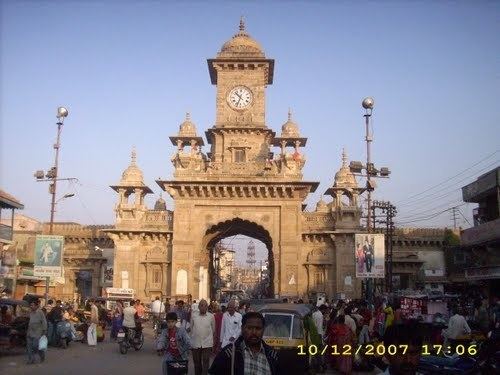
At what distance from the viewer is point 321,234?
1227 inches

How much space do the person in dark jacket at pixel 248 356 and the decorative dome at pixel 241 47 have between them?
33547 millimetres

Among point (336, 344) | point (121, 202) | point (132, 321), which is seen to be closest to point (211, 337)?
point (336, 344)

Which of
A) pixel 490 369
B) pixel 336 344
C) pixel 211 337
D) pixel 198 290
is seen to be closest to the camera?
pixel 490 369

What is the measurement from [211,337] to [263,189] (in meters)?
20.3

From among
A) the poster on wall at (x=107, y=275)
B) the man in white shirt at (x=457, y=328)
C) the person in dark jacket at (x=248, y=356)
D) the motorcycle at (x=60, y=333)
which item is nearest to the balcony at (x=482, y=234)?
the man in white shirt at (x=457, y=328)

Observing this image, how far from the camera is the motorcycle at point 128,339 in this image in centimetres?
1645

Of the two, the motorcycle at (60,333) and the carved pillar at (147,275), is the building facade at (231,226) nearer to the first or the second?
the carved pillar at (147,275)

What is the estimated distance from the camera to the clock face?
36625 mm

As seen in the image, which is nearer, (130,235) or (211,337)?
(211,337)

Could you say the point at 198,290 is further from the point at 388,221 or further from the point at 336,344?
the point at 336,344

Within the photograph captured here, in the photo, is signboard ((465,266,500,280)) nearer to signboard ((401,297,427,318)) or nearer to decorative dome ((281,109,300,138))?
signboard ((401,297,427,318))

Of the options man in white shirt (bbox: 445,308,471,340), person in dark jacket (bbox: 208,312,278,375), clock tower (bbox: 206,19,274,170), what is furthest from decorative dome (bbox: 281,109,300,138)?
person in dark jacket (bbox: 208,312,278,375)

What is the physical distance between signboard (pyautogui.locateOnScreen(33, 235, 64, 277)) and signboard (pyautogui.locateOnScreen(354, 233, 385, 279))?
10.2 m

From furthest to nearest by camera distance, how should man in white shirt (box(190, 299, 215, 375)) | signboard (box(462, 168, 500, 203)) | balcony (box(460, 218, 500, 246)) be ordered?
signboard (box(462, 168, 500, 203)) → balcony (box(460, 218, 500, 246)) → man in white shirt (box(190, 299, 215, 375))
